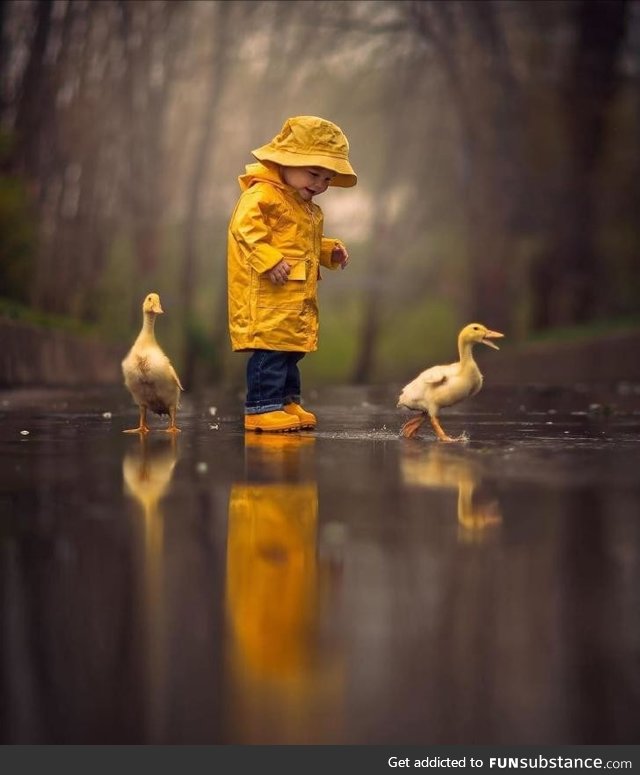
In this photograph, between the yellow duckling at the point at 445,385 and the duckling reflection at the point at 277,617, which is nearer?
the duckling reflection at the point at 277,617

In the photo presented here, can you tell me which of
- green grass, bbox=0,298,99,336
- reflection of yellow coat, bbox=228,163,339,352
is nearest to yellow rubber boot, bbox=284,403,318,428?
reflection of yellow coat, bbox=228,163,339,352

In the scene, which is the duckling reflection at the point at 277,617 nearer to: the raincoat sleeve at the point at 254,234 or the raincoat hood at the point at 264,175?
the raincoat sleeve at the point at 254,234

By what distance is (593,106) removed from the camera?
2738cm

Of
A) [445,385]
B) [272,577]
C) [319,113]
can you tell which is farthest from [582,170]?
[272,577]

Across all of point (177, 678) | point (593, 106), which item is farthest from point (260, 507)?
point (593, 106)

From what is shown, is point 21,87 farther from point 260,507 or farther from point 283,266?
point 260,507

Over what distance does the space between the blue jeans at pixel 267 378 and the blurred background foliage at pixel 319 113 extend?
30.6ft

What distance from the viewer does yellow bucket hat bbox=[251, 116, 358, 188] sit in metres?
10.3

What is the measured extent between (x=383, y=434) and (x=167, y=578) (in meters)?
5.73

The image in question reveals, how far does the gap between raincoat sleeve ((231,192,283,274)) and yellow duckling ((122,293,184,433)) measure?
25.9 inches

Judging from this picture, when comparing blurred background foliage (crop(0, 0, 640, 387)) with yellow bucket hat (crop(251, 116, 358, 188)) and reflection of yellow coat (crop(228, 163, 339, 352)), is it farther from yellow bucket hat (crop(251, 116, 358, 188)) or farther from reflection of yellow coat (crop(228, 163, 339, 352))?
yellow bucket hat (crop(251, 116, 358, 188))

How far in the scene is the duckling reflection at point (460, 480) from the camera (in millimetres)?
6180

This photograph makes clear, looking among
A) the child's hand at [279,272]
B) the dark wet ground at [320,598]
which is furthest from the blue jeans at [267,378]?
the dark wet ground at [320,598]

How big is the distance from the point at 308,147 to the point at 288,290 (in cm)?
93
